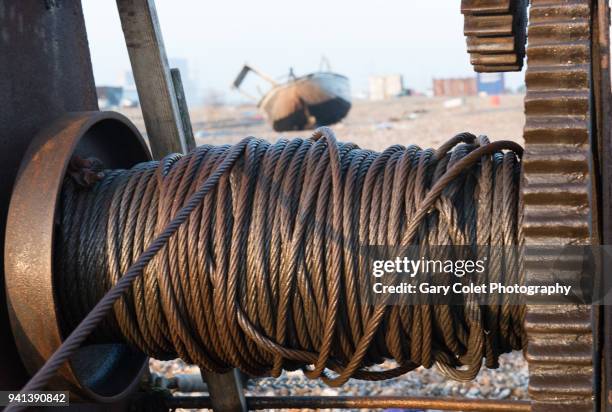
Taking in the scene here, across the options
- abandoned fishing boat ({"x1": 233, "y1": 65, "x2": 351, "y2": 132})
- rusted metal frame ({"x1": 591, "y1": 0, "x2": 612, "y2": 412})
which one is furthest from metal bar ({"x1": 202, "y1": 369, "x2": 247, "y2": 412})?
abandoned fishing boat ({"x1": 233, "y1": 65, "x2": 351, "y2": 132})

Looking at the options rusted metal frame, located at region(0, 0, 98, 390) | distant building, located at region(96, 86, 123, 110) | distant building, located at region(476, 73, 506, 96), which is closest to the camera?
rusted metal frame, located at region(0, 0, 98, 390)

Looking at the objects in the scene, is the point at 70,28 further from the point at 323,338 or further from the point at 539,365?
the point at 539,365

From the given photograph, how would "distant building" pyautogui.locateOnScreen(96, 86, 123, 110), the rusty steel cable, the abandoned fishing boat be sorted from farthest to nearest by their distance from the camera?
"distant building" pyautogui.locateOnScreen(96, 86, 123, 110), the abandoned fishing boat, the rusty steel cable

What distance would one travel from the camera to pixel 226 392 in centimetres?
371

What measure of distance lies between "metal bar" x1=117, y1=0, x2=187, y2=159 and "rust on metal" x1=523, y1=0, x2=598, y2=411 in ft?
5.83

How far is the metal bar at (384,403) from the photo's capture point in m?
3.40

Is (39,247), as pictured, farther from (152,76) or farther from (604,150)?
(604,150)

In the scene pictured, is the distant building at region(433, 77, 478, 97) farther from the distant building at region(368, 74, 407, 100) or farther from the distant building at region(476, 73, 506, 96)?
the distant building at region(368, 74, 407, 100)

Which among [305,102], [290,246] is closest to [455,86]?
[305,102]

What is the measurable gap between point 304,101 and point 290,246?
1997 cm

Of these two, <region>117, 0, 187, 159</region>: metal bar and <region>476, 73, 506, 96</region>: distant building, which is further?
<region>476, 73, 506, 96</region>: distant building

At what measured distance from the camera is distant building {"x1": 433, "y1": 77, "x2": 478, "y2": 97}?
39656mm

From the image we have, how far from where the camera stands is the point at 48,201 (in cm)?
270

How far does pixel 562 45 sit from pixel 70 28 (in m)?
1.85
